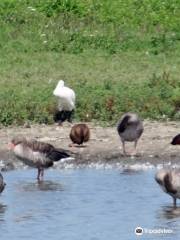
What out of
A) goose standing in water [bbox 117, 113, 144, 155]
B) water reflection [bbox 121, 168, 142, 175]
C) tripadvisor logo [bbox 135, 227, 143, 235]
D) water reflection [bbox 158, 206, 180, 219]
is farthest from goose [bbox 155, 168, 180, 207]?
goose standing in water [bbox 117, 113, 144, 155]

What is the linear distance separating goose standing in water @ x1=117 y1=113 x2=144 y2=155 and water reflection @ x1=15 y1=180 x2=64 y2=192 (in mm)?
1460

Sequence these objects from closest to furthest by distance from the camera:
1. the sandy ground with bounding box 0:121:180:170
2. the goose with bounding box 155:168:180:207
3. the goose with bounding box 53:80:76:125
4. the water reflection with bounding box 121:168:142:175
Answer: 1. the goose with bounding box 155:168:180:207
2. the water reflection with bounding box 121:168:142:175
3. the sandy ground with bounding box 0:121:180:170
4. the goose with bounding box 53:80:76:125

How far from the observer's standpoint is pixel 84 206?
12.8 metres

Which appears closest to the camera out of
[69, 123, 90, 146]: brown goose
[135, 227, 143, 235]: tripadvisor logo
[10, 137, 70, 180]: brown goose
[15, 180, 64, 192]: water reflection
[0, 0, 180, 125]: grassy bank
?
[135, 227, 143, 235]: tripadvisor logo

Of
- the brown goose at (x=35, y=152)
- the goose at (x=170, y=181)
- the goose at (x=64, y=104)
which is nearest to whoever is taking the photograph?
the goose at (x=170, y=181)

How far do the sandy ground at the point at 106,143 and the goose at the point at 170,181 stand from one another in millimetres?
2339

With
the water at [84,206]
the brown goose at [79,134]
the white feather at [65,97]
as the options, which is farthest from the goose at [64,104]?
the water at [84,206]

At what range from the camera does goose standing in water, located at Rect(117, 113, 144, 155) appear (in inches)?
589

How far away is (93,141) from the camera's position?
15633 mm

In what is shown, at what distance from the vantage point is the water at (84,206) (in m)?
11.7

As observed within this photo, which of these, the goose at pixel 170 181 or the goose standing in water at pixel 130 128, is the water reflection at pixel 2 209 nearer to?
the goose at pixel 170 181

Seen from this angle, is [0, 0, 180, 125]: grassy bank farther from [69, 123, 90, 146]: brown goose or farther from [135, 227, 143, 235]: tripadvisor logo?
[135, 227, 143, 235]: tripadvisor logo

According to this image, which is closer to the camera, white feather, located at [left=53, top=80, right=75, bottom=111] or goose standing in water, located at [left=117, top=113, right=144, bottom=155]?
goose standing in water, located at [left=117, top=113, right=144, bottom=155]

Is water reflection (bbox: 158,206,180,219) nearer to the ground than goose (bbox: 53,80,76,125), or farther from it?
nearer to the ground
